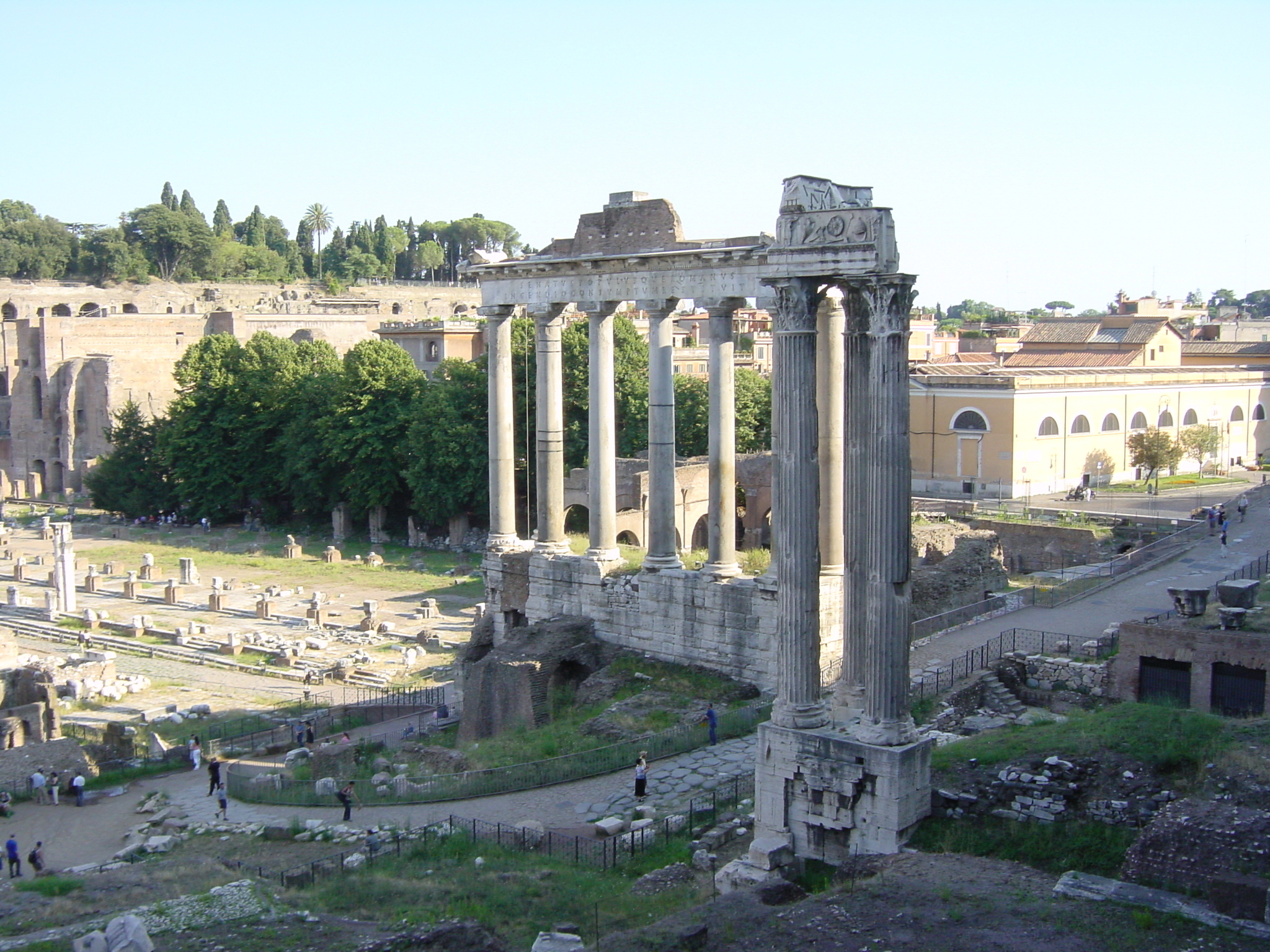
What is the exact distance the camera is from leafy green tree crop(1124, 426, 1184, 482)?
4516cm

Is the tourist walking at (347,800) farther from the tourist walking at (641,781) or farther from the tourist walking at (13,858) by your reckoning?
the tourist walking at (13,858)

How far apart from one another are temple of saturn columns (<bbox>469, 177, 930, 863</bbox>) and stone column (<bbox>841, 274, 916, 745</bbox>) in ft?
0.07

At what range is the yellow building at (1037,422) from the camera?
43719 millimetres

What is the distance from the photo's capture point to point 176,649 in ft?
119

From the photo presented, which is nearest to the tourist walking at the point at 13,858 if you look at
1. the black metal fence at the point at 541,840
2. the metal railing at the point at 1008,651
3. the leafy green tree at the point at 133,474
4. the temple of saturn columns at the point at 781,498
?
the black metal fence at the point at 541,840

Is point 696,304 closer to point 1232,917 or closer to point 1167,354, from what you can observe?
point 1232,917

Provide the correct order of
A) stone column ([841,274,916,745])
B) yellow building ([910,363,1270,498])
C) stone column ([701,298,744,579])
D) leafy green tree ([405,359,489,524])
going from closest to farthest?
stone column ([841,274,916,745]), stone column ([701,298,744,579]), yellow building ([910,363,1270,498]), leafy green tree ([405,359,489,524])

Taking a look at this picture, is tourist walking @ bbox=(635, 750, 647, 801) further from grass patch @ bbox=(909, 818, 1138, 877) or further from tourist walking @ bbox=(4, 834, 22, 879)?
tourist walking @ bbox=(4, 834, 22, 879)

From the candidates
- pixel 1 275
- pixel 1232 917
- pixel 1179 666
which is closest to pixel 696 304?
pixel 1179 666

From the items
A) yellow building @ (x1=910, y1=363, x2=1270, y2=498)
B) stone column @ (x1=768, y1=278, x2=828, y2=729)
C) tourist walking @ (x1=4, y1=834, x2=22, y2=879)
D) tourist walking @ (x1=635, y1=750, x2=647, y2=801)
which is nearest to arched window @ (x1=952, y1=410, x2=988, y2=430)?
yellow building @ (x1=910, y1=363, x2=1270, y2=498)

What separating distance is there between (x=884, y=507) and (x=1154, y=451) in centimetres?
3555

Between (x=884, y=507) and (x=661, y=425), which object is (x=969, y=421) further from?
(x=884, y=507)

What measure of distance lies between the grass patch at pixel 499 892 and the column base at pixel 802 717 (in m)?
2.00

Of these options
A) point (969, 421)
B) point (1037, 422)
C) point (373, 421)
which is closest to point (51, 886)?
point (969, 421)
